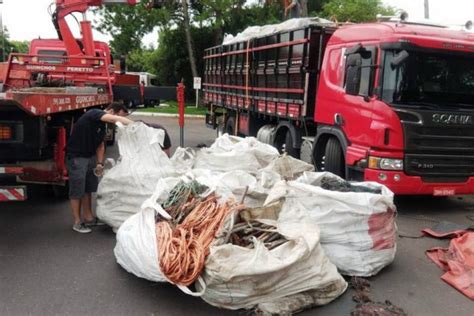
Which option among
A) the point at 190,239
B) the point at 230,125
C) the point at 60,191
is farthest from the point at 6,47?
the point at 190,239

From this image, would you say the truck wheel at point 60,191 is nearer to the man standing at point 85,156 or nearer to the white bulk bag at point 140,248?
the man standing at point 85,156

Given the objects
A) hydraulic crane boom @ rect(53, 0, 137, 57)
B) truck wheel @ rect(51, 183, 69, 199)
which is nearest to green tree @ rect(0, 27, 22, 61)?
hydraulic crane boom @ rect(53, 0, 137, 57)

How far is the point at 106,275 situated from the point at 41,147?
80.6 inches

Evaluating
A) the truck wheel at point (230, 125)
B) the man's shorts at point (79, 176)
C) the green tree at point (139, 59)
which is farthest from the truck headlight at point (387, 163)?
the green tree at point (139, 59)

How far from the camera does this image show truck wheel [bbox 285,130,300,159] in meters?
9.29

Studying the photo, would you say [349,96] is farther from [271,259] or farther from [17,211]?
[17,211]

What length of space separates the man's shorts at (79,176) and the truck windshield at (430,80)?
12.1ft

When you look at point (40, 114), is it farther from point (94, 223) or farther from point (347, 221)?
point (347, 221)

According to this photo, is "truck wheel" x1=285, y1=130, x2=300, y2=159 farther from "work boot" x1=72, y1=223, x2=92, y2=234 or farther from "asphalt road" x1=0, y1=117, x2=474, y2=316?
"work boot" x1=72, y1=223, x2=92, y2=234

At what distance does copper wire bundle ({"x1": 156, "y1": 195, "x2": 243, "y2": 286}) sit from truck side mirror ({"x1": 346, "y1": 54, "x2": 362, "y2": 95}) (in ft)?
10.1

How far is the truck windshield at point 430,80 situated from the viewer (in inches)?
255

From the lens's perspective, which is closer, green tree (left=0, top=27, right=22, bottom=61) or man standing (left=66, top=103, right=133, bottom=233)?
man standing (left=66, top=103, right=133, bottom=233)

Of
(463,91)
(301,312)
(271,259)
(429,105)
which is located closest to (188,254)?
(271,259)

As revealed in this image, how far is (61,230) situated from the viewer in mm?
5762
